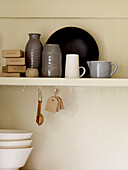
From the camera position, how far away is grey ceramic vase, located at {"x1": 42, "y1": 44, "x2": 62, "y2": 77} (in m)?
1.51

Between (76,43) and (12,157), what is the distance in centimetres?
73

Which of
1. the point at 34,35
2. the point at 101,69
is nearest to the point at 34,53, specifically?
the point at 34,35

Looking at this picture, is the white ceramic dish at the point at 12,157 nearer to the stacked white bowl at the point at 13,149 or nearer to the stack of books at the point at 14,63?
the stacked white bowl at the point at 13,149

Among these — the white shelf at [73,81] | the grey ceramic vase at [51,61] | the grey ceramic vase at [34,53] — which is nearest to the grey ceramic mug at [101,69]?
the white shelf at [73,81]

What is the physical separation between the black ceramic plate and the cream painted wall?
0.06 m

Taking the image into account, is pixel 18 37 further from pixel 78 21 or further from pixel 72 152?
pixel 72 152

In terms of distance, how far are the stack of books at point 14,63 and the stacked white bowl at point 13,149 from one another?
0.32 meters

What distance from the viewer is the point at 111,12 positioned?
1.72 metres

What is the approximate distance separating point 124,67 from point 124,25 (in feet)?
0.83

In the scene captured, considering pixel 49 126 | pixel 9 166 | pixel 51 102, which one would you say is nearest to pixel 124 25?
pixel 51 102

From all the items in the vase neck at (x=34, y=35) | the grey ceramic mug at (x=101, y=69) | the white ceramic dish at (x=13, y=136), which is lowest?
the white ceramic dish at (x=13, y=136)

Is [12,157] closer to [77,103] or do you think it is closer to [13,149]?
[13,149]

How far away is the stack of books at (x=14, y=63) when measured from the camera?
Answer: 1514 mm

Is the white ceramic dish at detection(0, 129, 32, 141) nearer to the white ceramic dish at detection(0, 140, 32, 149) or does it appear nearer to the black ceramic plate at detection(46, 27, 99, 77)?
the white ceramic dish at detection(0, 140, 32, 149)
